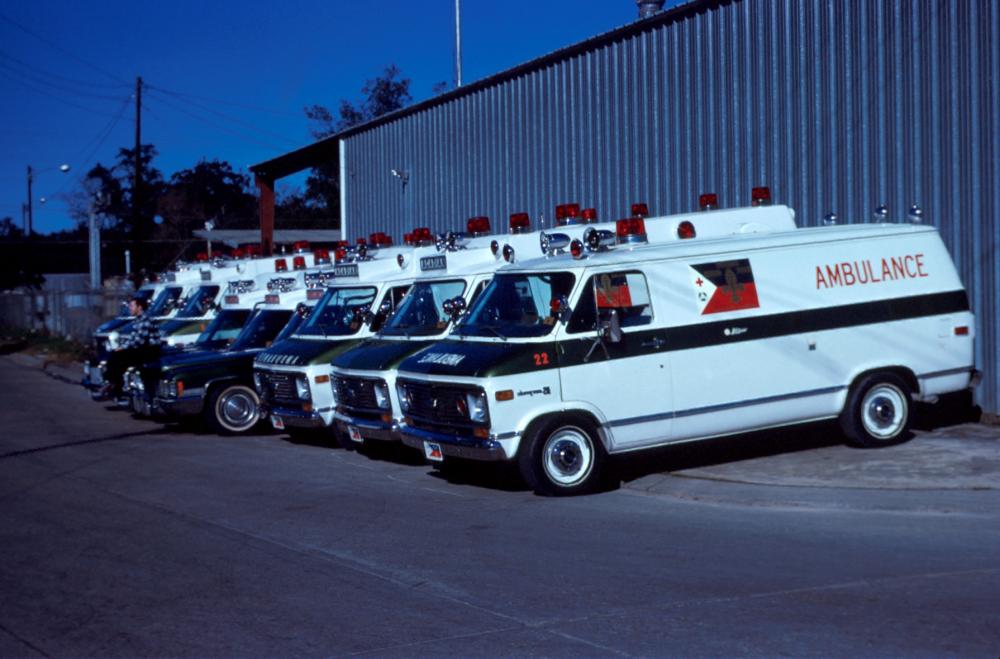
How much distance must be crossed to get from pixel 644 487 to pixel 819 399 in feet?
7.31

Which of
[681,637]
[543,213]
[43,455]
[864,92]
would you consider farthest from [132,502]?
[543,213]

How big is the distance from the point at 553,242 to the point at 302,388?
3.94 m

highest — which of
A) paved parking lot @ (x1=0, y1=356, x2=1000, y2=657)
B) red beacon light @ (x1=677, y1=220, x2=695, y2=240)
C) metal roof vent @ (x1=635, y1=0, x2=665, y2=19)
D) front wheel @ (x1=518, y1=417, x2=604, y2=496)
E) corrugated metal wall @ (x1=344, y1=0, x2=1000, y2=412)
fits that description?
metal roof vent @ (x1=635, y1=0, x2=665, y2=19)

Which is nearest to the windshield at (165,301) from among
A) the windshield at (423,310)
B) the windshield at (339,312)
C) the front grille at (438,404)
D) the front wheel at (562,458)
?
the windshield at (339,312)

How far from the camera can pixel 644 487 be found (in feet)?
38.2

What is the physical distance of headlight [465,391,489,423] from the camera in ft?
35.9

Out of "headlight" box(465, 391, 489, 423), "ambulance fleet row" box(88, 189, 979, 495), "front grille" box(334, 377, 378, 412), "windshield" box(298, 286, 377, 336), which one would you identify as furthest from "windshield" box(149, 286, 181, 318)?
"headlight" box(465, 391, 489, 423)

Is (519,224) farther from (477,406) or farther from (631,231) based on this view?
(477,406)

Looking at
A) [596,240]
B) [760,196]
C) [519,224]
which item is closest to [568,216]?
[519,224]

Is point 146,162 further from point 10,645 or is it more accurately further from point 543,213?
point 10,645

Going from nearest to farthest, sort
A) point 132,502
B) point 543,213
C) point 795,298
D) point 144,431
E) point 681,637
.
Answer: point 681,637 < point 132,502 < point 795,298 < point 144,431 < point 543,213

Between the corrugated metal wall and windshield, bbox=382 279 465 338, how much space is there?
545 centimetres

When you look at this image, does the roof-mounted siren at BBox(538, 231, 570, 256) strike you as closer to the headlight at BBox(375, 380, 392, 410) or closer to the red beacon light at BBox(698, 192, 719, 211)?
the red beacon light at BBox(698, 192, 719, 211)

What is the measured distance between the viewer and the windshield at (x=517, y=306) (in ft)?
37.8
